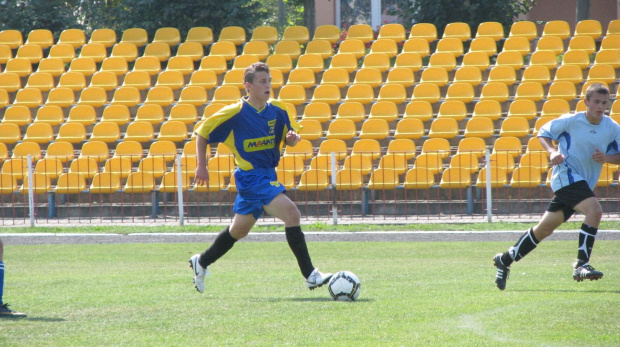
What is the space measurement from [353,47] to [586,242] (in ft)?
45.1

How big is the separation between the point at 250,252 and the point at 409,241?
8.70ft

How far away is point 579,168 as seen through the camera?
7086 millimetres

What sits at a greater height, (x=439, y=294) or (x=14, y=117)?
(x=14, y=117)

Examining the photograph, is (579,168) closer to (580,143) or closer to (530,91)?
(580,143)

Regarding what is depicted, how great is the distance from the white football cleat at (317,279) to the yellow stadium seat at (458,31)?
14332 mm

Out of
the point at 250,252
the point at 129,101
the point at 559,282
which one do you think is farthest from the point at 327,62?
the point at 559,282

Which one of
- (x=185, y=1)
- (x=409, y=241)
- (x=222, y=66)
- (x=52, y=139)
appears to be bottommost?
(x=409, y=241)

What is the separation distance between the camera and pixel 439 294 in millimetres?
6562

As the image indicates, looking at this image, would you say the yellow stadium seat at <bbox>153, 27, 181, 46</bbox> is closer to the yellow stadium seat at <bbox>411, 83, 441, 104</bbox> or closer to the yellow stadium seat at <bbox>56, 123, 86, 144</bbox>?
the yellow stadium seat at <bbox>56, 123, 86, 144</bbox>

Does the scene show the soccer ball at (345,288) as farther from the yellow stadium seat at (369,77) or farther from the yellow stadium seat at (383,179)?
the yellow stadium seat at (369,77)

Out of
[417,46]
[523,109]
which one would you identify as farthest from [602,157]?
A: [417,46]

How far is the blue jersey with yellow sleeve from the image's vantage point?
6867 mm

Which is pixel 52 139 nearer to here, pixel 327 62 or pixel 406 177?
pixel 327 62

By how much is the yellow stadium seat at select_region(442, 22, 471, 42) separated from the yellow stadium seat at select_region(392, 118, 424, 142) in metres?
3.93
